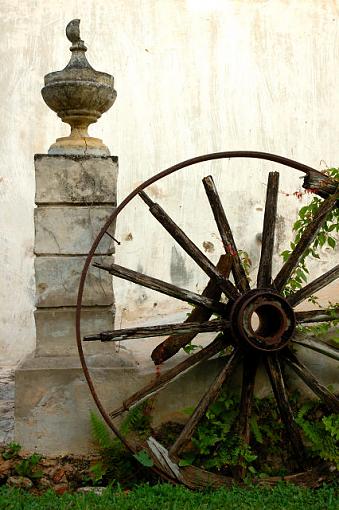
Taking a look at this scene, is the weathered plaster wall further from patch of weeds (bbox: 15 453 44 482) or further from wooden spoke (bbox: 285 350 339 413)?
wooden spoke (bbox: 285 350 339 413)

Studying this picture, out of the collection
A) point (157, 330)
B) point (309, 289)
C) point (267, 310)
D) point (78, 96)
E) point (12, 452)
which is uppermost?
point (78, 96)

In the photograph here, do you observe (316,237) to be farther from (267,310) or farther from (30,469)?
(30,469)

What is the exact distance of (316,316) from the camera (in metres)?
5.83

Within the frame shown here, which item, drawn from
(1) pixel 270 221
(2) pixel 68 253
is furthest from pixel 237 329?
(2) pixel 68 253

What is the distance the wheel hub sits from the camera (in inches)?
217

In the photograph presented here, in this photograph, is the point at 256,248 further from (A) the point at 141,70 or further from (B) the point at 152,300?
(A) the point at 141,70

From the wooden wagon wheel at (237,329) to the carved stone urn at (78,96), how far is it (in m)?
0.64

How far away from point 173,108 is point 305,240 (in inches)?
147

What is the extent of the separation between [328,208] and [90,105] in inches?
66.6

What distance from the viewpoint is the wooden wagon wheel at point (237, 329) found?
548 centimetres

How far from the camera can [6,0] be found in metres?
9.03

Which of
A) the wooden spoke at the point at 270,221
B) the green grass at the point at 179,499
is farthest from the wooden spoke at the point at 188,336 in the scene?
the green grass at the point at 179,499

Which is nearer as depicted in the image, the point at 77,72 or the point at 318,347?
the point at 318,347

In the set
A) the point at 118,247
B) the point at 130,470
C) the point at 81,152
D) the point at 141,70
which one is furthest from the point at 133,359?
the point at 141,70
